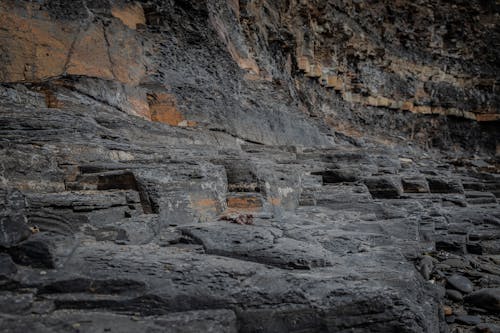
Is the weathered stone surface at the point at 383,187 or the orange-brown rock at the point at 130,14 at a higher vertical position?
the orange-brown rock at the point at 130,14

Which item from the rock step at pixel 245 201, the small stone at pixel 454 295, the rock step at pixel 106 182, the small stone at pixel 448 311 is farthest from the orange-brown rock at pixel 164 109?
the small stone at pixel 448 311

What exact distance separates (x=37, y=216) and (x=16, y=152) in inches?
32.8

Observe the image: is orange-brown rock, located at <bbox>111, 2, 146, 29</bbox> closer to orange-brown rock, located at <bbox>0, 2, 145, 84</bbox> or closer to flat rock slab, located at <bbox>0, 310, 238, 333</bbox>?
orange-brown rock, located at <bbox>0, 2, 145, 84</bbox>

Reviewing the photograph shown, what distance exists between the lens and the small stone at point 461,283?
2.63 metres

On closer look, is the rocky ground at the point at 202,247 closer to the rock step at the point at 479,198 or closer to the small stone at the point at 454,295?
the small stone at the point at 454,295

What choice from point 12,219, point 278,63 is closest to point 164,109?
point 12,219

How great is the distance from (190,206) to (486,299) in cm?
216

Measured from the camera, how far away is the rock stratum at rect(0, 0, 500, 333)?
58.1 inches

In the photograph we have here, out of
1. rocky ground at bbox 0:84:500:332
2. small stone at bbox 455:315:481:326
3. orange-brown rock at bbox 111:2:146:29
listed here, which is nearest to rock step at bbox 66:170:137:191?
rocky ground at bbox 0:84:500:332

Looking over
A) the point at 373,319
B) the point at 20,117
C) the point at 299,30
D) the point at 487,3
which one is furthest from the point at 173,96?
the point at 487,3

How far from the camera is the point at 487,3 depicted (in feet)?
82.1

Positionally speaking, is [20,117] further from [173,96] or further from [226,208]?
[173,96]

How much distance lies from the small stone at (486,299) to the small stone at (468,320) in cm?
18

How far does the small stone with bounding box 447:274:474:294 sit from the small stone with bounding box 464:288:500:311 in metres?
0.14
